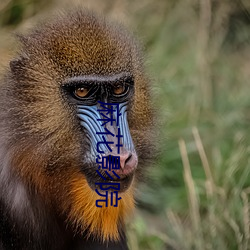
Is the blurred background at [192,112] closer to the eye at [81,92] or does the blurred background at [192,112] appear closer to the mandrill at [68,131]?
the mandrill at [68,131]

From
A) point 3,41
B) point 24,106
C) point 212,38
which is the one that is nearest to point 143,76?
point 24,106

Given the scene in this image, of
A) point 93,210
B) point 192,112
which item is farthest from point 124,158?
point 192,112

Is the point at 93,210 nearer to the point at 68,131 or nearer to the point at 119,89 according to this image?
the point at 68,131

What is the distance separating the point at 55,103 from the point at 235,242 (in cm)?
147

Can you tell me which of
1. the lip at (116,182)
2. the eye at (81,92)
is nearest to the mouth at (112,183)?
the lip at (116,182)

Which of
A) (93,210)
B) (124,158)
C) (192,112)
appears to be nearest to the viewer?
(124,158)

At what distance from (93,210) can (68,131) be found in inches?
12.6

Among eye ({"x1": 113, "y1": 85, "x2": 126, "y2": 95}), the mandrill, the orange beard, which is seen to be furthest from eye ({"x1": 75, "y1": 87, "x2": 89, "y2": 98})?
the orange beard

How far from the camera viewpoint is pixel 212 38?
6344mm

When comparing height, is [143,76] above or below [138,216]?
above

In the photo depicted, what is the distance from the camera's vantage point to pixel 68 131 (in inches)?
131

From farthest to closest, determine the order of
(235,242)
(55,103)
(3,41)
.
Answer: (3,41) < (235,242) < (55,103)

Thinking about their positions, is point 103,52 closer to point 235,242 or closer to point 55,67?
point 55,67

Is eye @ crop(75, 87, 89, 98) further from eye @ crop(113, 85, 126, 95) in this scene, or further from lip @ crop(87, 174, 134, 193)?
lip @ crop(87, 174, 134, 193)
